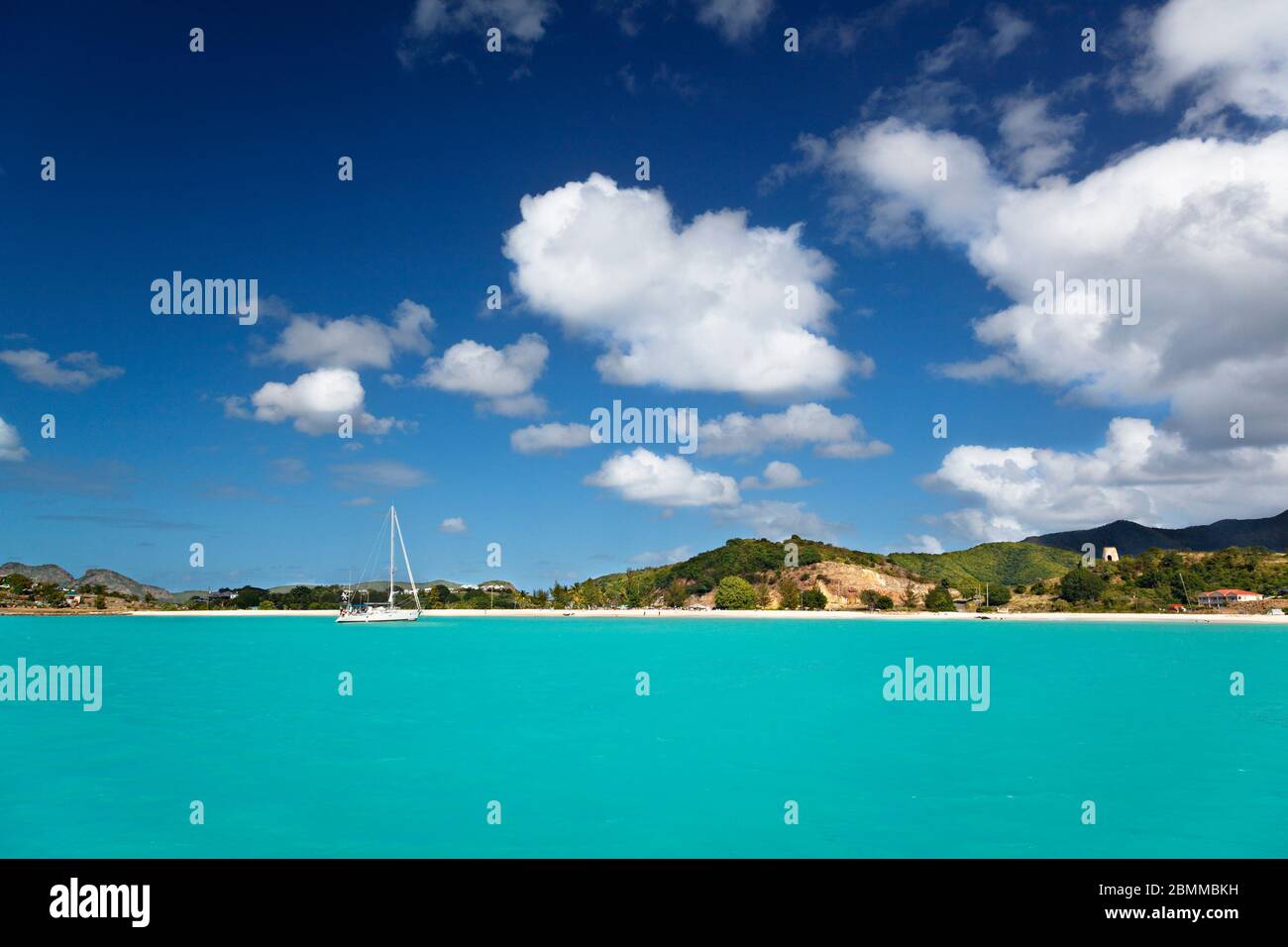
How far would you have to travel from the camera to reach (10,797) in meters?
26.3

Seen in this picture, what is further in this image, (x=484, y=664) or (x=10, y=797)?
(x=484, y=664)

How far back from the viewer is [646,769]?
3014 centimetres

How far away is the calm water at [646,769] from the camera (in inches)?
858

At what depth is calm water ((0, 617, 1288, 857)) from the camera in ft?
71.5
